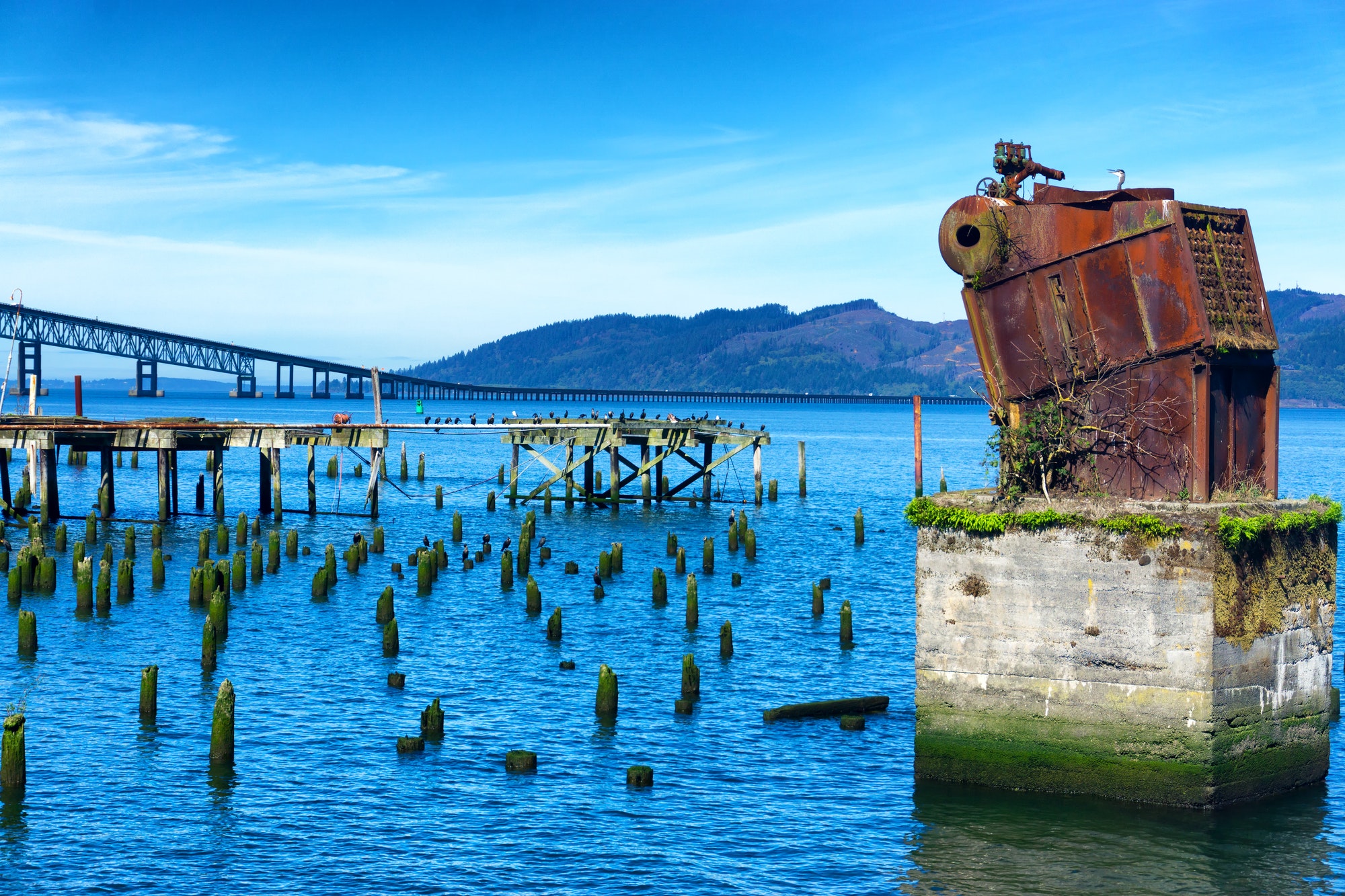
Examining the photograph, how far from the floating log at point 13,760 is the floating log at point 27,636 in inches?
411

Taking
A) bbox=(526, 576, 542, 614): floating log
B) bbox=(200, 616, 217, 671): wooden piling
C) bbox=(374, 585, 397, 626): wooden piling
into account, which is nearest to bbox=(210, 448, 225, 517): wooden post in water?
bbox=(374, 585, 397, 626): wooden piling

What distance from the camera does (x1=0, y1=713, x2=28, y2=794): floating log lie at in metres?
21.2

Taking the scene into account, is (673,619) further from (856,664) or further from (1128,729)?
(1128,729)

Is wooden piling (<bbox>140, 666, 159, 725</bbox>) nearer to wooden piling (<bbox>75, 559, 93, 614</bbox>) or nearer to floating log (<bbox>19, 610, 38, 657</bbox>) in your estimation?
floating log (<bbox>19, 610, 38, 657</bbox>)

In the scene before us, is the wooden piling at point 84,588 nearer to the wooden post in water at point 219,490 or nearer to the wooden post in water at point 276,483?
the wooden post in water at point 219,490

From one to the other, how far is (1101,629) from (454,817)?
33.9ft

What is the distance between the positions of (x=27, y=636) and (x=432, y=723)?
12216mm

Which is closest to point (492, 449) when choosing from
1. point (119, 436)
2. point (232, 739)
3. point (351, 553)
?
point (119, 436)

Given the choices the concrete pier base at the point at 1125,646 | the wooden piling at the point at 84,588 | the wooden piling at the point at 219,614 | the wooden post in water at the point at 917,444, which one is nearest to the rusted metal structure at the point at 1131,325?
the concrete pier base at the point at 1125,646

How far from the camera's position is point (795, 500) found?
77812 mm

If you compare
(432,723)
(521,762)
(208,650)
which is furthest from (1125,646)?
(208,650)

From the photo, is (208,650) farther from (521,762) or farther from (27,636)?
(521,762)

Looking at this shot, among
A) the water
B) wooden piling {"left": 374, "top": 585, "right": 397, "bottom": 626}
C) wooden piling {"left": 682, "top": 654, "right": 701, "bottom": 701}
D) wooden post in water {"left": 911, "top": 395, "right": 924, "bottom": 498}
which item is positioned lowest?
the water

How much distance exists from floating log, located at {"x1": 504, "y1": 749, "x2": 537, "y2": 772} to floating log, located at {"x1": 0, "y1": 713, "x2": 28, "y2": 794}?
786 cm
